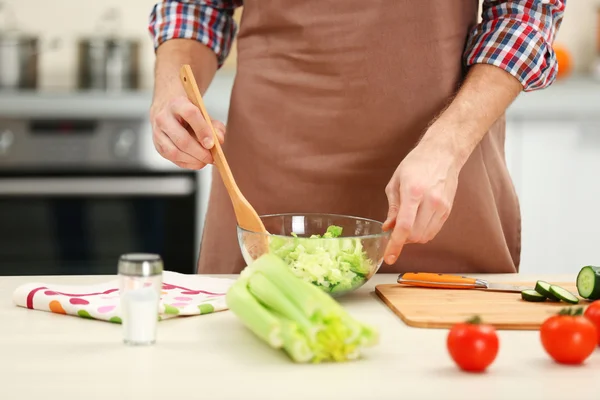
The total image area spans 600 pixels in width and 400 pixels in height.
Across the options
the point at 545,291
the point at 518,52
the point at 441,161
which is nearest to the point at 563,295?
the point at 545,291

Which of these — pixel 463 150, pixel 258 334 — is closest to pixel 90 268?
pixel 463 150

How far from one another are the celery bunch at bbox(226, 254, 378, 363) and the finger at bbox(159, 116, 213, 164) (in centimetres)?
41

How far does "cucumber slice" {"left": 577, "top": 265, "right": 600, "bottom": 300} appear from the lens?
1.12 m

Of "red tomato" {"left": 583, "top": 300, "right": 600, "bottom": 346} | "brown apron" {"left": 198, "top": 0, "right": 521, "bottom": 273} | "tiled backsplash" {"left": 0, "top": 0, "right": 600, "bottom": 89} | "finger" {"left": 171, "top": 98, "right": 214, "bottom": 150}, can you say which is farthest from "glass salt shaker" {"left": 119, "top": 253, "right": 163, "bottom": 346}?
"tiled backsplash" {"left": 0, "top": 0, "right": 600, "bottom": 89}

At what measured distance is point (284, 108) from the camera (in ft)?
4.91

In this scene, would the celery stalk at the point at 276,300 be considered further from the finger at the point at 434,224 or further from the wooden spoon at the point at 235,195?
the finger at the point at 434,224

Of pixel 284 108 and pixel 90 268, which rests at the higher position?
pixel 284 108

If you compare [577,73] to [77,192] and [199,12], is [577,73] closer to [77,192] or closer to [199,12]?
[77,192]

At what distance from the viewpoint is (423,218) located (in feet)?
3.81

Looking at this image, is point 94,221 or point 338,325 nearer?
point 338,325

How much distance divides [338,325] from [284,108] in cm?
71

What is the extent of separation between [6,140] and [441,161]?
1977mm

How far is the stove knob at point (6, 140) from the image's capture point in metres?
2.81

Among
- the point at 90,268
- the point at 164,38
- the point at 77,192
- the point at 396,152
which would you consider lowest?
the point at 90,268
